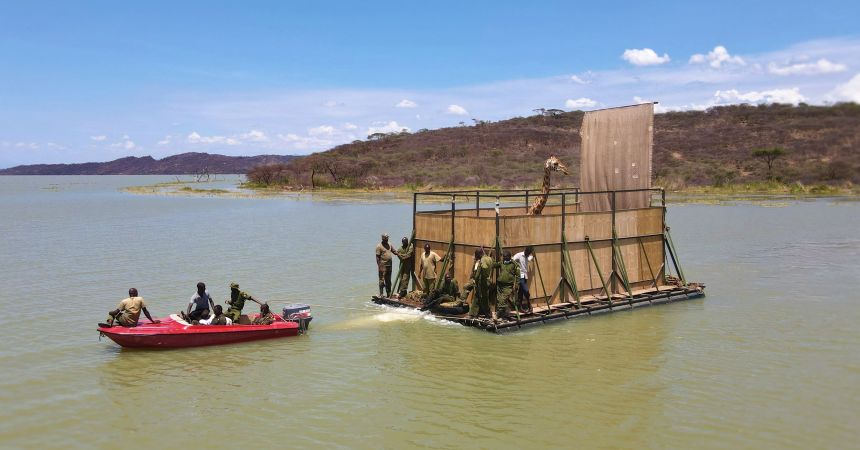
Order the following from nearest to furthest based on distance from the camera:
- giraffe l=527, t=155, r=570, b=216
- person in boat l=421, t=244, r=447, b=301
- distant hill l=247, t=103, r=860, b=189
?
person in boat l=421, t=244, r=447, b=301 < giraffe l=527, t=155, r=570, b=216 < distant hill l=247, t=103, r=860, b=189

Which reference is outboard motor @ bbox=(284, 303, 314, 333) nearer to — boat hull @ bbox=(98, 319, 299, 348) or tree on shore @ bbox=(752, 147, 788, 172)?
boat hull @ bbox=(98, 319, 299, 348)

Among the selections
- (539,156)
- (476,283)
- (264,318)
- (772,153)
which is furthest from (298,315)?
(539,156)

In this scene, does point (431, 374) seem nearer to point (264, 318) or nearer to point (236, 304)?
point (264, 318)

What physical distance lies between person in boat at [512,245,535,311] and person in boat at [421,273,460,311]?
179 centimetres

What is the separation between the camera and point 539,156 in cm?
10788

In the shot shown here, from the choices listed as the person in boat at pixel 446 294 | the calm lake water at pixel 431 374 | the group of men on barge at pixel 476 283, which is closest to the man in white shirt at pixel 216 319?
the calm lake water at pixel 431 374

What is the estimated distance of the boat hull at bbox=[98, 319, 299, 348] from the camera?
45.0ft

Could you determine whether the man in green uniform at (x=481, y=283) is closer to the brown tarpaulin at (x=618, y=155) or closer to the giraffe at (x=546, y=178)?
the giraffe at (x=546, y=178)

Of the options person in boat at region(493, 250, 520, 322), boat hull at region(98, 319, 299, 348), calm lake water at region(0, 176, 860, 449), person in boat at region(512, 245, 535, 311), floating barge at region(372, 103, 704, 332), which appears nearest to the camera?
calm lake water at region(0, 176, 860, 449)

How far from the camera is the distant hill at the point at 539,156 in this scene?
7800 centimetres

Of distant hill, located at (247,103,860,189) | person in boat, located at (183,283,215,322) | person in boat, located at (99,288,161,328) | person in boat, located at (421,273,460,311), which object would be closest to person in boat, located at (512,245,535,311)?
person in boat, located at (421,273,460,311)

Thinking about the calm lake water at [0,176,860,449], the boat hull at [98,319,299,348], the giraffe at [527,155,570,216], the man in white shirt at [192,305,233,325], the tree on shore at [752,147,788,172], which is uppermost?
the tree on shore at [752,147,788,172]

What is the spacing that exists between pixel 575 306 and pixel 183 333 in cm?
1028

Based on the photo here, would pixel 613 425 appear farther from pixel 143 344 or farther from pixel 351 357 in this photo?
pixel 143 344
